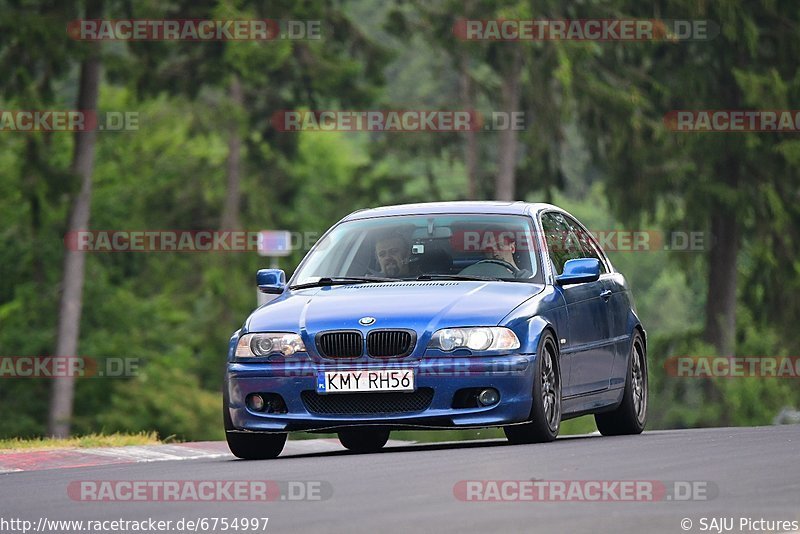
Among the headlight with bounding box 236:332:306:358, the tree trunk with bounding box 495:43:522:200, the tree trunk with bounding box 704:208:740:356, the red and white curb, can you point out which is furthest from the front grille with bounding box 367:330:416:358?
the tree trunk with bounding box 495:43:522:200

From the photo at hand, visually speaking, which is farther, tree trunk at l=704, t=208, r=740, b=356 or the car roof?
tree trunk at l=704, t=208, r=740, b=356

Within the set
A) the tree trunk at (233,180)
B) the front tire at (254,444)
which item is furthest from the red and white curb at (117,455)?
the tree trunk at (233,180)

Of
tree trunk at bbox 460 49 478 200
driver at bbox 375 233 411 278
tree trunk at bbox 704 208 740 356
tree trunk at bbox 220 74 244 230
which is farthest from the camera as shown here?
tree trunk at bbox 220 74 244 230

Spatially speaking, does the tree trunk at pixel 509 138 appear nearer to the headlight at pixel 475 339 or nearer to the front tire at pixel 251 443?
the front tire at pixel 251 443

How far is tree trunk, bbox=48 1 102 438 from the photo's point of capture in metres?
36.9

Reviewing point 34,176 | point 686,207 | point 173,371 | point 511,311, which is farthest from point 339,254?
point 173,371

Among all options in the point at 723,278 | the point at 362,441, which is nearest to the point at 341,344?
the point at 362,441

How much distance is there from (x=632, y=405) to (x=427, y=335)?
119 inches

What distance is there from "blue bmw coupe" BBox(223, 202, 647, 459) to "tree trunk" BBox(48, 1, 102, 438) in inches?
905

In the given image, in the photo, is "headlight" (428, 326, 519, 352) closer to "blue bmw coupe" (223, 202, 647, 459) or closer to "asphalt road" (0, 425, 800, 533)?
"blue bmw coupe" (223, 202, 647, 459)

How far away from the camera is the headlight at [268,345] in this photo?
12716mm

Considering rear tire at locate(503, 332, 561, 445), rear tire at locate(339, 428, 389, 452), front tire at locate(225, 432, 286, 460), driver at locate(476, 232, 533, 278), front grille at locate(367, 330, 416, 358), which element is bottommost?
rear tire at locate(339, 428, 389, 452)

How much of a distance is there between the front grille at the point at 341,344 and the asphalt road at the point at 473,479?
2.16 ft

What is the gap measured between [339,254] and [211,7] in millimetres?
24141
